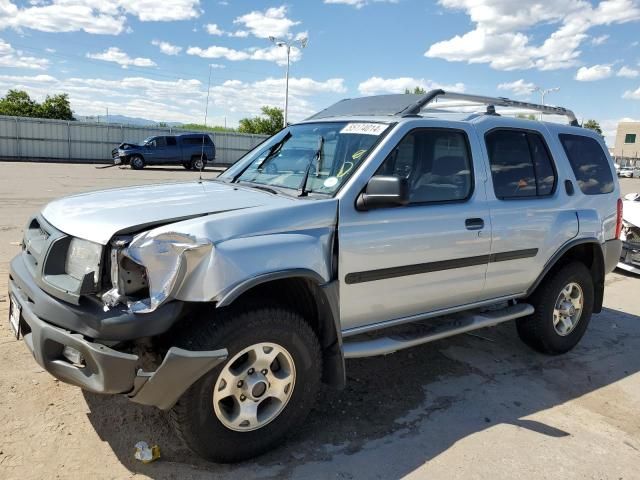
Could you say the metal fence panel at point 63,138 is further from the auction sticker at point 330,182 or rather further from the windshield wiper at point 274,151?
the auction sticker at point 330,182

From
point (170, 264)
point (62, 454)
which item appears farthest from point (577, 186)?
point (62, 454)

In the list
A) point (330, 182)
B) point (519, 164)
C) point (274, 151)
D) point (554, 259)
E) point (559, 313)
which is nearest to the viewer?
point (330, 182)

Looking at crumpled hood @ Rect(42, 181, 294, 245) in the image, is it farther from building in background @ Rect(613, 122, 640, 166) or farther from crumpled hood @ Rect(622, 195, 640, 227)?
building in background @ Rect(613, 122, 640, 166)

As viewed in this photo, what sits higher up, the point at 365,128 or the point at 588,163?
the point at 365,128

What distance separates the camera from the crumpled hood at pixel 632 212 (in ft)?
27.0

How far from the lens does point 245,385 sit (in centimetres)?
296

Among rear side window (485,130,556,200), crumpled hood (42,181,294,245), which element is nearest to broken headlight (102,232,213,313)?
crumpled hood (42,181,294,245)

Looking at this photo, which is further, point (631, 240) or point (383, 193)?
point (631, 240)

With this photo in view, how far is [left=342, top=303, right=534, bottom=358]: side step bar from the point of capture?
3.44 metres

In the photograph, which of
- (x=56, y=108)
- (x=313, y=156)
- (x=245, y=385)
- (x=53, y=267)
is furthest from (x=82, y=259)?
(x=56, y=108)

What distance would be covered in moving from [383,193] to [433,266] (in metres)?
0.79

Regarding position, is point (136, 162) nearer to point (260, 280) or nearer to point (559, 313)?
point (559, 313)

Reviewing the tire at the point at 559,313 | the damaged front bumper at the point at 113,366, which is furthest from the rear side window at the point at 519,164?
the damaged front bumper at the point at 113,366

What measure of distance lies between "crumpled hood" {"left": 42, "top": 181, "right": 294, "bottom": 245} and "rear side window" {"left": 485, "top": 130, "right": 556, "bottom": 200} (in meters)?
1.86
